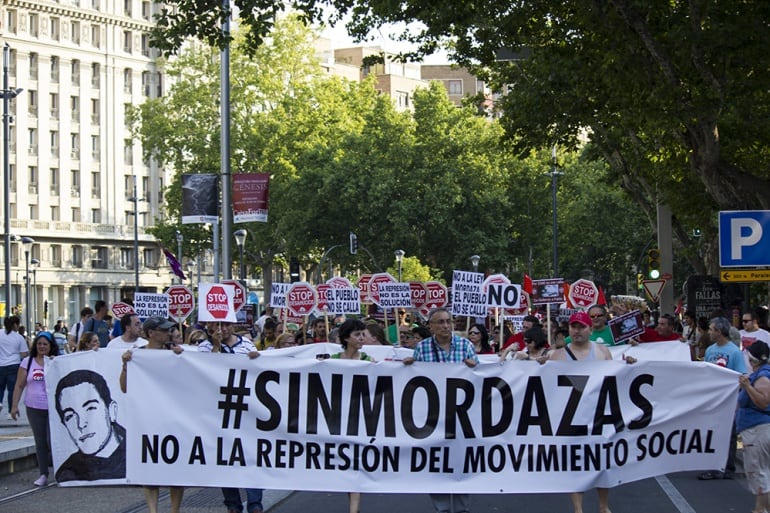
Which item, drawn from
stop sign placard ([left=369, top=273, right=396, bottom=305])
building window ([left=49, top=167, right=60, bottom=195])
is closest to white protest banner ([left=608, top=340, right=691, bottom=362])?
stop sign placard ([left=369, top=273, right=396, bottom=305])

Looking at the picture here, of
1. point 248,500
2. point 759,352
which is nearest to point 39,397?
point 248,500

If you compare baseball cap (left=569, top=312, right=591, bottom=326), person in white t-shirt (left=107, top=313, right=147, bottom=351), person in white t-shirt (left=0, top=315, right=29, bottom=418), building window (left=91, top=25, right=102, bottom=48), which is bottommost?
person in white t-shirt (left=0, top=315, right=29, bottom=418)

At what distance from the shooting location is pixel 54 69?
9706cm

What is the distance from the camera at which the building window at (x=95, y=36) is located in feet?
326

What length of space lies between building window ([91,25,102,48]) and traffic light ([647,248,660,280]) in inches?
2766

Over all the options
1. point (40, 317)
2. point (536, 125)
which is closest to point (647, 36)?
point (536, 125)

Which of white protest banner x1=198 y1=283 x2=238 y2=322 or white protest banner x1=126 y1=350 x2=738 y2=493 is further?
white protest banner x1=198 y1=283 x2=238 y2=322

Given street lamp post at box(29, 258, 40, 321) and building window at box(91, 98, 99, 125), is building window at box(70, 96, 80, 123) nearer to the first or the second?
building window at box(91, 98, 99, 125)

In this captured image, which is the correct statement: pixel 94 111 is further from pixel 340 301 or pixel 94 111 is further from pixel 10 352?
pixel 10 352

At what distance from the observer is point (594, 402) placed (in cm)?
1125

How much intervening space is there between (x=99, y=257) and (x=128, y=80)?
12.8m

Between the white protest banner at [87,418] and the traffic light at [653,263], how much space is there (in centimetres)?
2393

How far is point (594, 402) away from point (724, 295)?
22076 mm

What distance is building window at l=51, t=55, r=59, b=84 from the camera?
96.8 m
